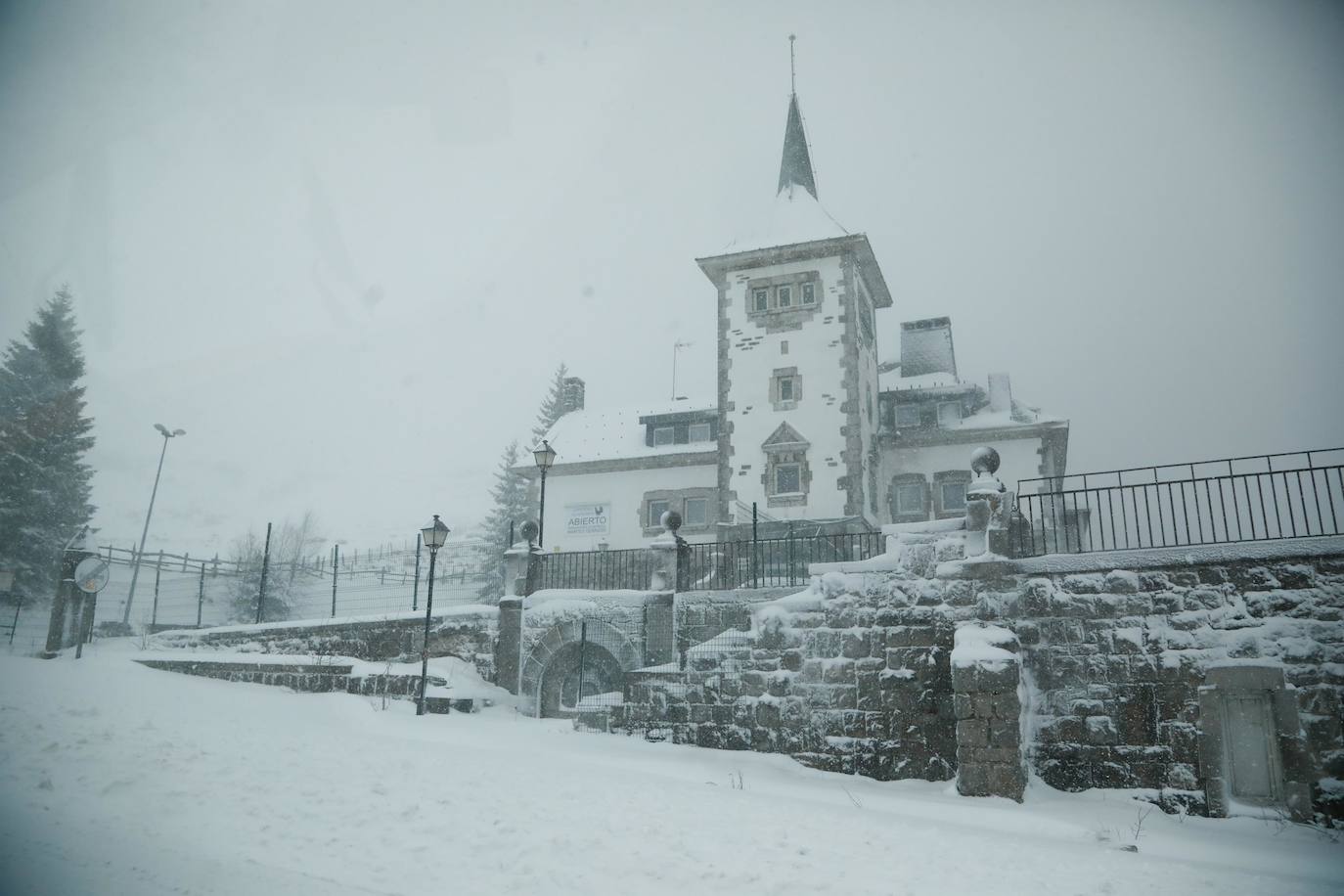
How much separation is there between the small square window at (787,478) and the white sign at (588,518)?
22.8 ft

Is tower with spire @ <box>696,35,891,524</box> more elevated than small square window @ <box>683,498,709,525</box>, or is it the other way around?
tower with spire @ <box>696,35,891,524</box>

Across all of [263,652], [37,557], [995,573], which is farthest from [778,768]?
[37,557]

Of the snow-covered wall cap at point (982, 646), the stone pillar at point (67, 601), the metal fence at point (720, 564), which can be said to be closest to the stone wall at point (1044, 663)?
the snow-covered wall cap at point (982, 646)

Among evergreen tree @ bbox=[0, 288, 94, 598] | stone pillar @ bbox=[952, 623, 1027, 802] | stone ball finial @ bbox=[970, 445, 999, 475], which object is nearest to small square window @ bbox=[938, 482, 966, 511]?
stone ball finial @ bbox=[970, 445, 999, 475]

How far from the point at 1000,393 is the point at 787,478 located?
27.0ft

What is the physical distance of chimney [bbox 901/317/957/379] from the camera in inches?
1214

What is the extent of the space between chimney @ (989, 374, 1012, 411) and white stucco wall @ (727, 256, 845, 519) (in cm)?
603

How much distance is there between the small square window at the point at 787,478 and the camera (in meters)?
25.8

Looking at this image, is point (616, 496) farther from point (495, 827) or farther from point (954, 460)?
point (495, 827)

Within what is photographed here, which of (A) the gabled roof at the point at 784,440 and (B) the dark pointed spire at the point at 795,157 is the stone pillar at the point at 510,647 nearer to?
(A) the gabled roof at the point at 784,440

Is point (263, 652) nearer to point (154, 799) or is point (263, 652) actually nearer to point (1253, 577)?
point (154, 799)

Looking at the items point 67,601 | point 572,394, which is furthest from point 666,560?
point 572,394

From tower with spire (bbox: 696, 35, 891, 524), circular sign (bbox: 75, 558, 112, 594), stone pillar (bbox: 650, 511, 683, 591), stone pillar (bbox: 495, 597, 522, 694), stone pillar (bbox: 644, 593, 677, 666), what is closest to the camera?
Result: stone pillar (bbox: 644, 593, 677, 666)

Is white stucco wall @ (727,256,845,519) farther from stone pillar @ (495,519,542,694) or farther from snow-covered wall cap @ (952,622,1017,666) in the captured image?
snow-covered wall cap @ (952,622,1017,666)
